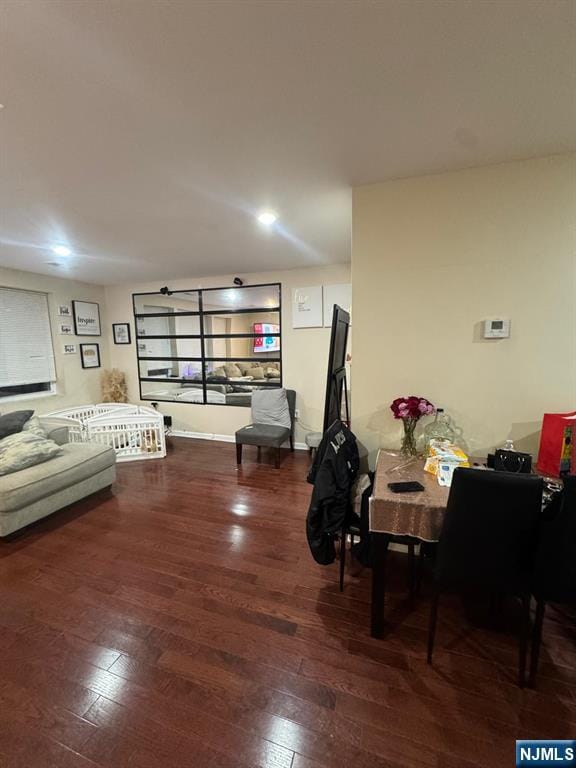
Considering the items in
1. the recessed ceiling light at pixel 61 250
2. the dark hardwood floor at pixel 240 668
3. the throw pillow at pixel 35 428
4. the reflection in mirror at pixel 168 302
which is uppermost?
the recessed ceiling light at pixel 61 250

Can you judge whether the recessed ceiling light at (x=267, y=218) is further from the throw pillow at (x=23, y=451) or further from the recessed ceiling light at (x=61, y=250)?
the throw pillow at (x=23, y=451)

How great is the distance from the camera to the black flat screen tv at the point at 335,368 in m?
2.20

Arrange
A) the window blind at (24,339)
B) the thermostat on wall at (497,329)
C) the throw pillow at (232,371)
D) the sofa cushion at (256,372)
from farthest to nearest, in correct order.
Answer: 1. the throw pillow at (232,371)
2. the sofa cushion at (256,372)
3. the window blind at (24,339)
4. the thermostat on wall at (497,329)

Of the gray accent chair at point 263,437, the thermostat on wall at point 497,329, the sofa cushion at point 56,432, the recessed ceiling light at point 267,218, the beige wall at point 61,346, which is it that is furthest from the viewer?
the beige wall at point 61,346

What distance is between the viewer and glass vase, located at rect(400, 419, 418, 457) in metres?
2.07

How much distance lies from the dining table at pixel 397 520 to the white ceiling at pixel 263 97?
183cm

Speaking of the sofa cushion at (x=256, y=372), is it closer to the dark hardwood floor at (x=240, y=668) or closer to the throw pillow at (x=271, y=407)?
the throw pillow at (x=271, y=407)

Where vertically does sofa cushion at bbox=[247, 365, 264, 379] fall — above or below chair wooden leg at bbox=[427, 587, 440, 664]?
above

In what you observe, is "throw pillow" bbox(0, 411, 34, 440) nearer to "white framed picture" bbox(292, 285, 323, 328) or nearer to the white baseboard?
the white baseboard

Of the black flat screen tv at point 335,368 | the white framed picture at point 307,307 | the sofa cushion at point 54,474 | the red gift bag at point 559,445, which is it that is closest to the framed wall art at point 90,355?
the sofa cushion at point 54,474

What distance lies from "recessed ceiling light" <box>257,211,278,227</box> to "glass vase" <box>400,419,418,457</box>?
77.1 inches

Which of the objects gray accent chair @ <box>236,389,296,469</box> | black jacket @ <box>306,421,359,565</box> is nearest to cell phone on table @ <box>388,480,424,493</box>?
black jacket @ <box>306,421,359,565</box>

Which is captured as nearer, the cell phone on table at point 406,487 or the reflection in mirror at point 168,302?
the cell phone on table at point 406,487

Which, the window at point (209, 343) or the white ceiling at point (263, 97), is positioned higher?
the white ceiling at point (263, 97)
